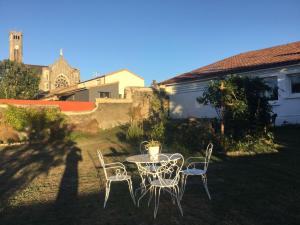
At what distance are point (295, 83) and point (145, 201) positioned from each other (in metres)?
13.3

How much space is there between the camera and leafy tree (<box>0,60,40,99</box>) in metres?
37.7

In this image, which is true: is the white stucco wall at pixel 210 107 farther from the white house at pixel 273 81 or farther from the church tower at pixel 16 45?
the church tower at pixel 16 45

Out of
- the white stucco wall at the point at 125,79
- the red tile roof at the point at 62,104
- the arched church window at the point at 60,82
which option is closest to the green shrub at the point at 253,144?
the red tile roof at the point at 62,104

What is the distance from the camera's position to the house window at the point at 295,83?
16.6 m

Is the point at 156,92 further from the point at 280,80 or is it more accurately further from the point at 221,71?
the point at 280,80

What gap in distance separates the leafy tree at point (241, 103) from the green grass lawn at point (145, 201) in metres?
1.26

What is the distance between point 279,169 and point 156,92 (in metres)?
16.3

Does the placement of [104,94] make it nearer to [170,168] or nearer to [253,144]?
[253,144]

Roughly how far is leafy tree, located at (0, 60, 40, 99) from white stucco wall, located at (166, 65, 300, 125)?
2109 centimetres

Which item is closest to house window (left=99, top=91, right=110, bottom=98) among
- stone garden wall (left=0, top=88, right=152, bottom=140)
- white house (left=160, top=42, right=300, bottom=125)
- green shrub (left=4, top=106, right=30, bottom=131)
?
stone garden wall (left=0, top=88, right=152, bottom=140)

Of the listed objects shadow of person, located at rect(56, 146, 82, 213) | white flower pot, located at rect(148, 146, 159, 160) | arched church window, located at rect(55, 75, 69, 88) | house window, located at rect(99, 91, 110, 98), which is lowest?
shadow of person, located at rect(56, 146, 82, 213)

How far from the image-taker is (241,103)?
36.1 feet

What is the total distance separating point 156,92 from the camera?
961 inches

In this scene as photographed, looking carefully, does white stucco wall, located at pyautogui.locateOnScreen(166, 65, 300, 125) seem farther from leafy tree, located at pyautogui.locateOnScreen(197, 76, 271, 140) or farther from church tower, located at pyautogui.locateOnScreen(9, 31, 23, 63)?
church tower, located at pyautogui.locateOnScreen(9, 31, 23, 63)
